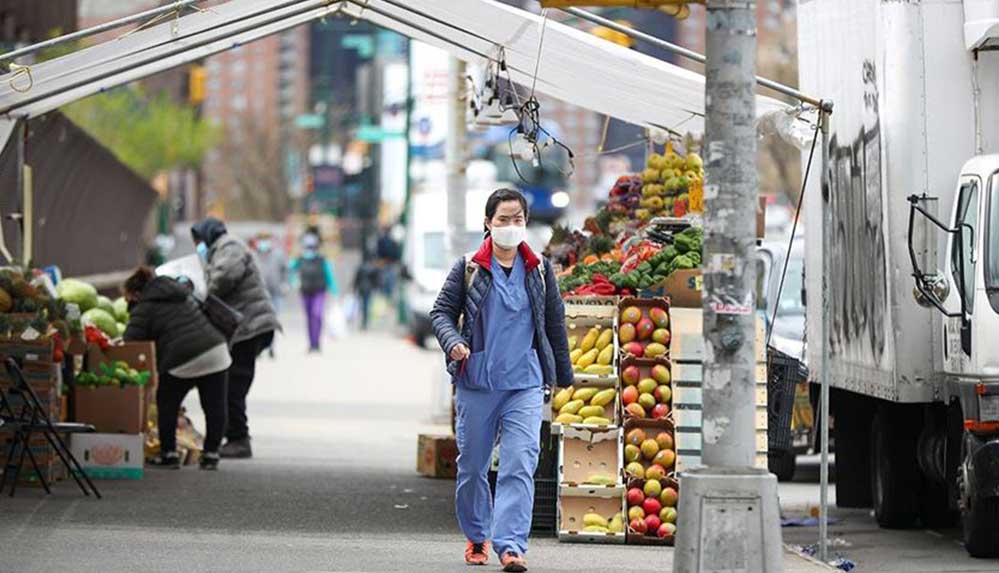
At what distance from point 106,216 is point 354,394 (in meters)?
4.05

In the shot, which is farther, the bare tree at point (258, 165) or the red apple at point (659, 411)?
the bare tree at point (258, 165)

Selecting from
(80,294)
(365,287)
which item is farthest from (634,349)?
(365,287)

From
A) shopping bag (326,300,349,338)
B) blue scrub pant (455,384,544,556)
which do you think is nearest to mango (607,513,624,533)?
blue scrub pant (455,384,544,556)

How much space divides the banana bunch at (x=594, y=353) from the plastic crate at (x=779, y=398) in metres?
0.95

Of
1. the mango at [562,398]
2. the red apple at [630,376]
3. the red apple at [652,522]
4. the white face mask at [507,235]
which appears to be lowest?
the red apple at [652,522]

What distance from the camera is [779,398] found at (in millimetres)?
13336

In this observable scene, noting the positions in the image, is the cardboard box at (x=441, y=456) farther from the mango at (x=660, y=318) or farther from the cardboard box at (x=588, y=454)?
the cardboard box at (x=588, y=454)

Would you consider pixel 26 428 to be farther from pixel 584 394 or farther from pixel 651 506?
pixel 651 506

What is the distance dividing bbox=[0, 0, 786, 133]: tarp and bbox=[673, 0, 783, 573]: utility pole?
4.65 m

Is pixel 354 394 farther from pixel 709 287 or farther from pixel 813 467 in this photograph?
pixel 709 287

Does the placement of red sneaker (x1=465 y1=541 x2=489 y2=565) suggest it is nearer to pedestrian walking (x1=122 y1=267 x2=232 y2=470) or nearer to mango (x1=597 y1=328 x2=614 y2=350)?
mango (x1=597 y1=328 x2=614 y2=350)

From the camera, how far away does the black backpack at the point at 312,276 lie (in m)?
37.5

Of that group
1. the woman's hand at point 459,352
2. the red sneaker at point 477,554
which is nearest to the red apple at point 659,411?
the red sneaker at point 477,554

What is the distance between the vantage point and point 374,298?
63938 mm
